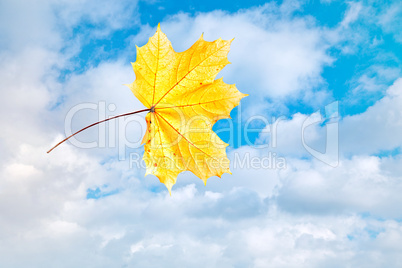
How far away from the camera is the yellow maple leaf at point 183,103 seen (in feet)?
9.93

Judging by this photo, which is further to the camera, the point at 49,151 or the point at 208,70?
the point at 208,70

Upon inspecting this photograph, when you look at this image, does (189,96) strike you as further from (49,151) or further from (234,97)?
(49,151)

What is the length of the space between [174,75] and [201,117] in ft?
1.49

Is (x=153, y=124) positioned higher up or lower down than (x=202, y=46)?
lower down

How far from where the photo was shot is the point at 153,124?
10.6 ft

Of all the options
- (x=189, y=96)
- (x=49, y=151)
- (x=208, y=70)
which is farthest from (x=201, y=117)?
(x=49, y=151)

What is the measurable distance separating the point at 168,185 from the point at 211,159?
50 cm

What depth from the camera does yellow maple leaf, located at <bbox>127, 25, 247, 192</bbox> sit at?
303 cm

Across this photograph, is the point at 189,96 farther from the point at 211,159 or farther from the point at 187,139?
the point at 211,159

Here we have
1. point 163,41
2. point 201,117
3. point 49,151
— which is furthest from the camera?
point 201,117

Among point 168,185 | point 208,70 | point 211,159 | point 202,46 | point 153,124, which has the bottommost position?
point 168,185

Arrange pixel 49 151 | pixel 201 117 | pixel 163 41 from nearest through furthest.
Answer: pixel 49 151 → pixel 163 41 → pixel 201 117

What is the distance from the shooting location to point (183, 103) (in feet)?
10.4

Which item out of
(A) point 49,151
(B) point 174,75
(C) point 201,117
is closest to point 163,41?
(B) point 174,75
